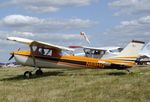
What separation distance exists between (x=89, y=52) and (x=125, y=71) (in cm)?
1386

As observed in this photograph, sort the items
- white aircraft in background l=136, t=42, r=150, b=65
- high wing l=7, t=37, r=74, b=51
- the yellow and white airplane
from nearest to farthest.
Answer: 1. high wing l=7, t=37, r=74, b=51
2. the yellow and white airplane
3. white aircraft in background l=136, t=42, r=150, b=65

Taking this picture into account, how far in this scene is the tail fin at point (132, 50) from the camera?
20688 millimetres

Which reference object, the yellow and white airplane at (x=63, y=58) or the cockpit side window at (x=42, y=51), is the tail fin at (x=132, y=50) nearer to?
the yellow and white airplane at (x=63, y=58)

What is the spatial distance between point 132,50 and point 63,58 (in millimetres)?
4103

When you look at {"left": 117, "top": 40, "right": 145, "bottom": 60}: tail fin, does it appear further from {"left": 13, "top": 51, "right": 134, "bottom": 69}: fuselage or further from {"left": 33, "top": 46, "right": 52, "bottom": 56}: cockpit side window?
{"left": 33, "top": 46, "right": 52, "bottom": 56}: cockpit side window

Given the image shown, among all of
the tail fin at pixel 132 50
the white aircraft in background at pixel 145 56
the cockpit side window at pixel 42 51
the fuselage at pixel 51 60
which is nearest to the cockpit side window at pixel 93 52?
the white aircraft in background at pixel 145 56

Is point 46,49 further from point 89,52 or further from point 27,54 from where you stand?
point 89,52

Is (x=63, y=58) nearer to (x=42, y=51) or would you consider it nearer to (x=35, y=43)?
(x=42, y=51)

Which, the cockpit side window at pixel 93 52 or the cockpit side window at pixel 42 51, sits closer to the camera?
the cockpit side window at pixel 42 51

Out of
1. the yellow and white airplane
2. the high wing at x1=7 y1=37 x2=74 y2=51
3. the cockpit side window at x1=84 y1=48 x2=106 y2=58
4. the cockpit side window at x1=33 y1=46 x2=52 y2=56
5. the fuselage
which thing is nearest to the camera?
the high wing at x1=7 y1=37 x2=74 y2=51

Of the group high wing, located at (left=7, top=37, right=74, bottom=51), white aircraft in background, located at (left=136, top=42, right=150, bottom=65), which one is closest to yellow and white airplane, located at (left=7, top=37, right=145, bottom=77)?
high wing, located at (left=7, top=37, right=74, bottom=51)

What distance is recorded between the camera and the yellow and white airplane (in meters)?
20.6

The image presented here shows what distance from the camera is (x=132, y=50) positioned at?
20.9 m

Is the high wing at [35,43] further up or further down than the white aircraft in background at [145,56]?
further up
